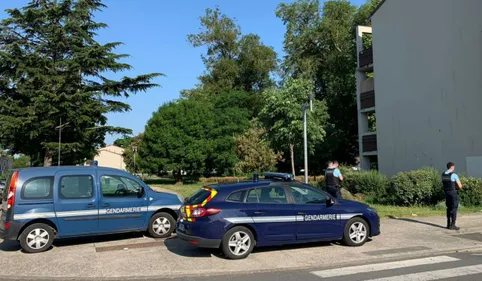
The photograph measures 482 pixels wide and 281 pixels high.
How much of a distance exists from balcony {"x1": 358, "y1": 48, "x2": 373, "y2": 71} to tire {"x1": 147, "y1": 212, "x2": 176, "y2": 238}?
27.5 m

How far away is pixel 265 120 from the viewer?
34406 mm

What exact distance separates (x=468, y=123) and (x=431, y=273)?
18880mm

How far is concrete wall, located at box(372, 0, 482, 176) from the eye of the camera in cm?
2342

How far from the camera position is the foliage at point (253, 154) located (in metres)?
50.0

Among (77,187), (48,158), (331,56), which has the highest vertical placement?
(331,56)

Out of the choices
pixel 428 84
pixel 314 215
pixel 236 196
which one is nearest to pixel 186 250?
pixel 236 196

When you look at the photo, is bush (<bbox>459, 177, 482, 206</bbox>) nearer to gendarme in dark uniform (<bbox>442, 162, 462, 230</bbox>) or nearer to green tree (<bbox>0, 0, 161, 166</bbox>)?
gendarme in dark uniform (<bbox>442, 162, 462, 230</bbox>)

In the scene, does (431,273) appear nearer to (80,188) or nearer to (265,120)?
(80,188)

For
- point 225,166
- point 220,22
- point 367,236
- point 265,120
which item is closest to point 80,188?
point 367,236

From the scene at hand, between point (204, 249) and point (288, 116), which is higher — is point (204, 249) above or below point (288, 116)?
below

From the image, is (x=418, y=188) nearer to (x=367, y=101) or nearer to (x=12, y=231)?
(x=12, y=231)

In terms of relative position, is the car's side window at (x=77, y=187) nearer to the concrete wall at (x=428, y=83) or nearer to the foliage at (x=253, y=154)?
the concrete wall at (x=428, y=83)

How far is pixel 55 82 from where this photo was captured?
2892 cm

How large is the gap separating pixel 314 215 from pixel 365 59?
2857 cm
